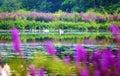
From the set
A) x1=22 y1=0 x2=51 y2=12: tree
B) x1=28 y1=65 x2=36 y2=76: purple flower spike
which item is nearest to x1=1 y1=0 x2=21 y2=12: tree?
x1=22 y1=0 x2=51 y2=12: tree

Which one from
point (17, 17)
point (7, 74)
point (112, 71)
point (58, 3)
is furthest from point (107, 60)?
point (17, 17)

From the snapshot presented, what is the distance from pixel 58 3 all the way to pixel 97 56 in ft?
12.1

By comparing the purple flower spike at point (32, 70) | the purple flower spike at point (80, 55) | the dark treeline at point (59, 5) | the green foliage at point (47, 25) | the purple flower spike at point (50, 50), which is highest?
the dark treeline at point (59, 5)

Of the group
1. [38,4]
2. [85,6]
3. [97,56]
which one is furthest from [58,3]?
[97,56]

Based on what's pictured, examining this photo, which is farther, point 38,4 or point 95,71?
point 38,4

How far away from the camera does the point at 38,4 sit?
4.80 m

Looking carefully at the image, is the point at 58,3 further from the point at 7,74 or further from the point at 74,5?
the point at 7,74

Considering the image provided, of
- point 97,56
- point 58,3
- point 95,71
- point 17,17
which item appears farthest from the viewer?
point 17,17

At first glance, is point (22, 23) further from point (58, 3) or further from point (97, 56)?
point (97, 56)

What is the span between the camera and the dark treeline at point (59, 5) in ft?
15.3

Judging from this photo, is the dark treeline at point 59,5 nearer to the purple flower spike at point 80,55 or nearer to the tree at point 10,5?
the tree at point 10,5

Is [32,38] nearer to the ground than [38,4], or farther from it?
nearer to the ground

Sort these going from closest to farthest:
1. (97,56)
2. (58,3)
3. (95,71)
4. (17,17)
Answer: (95,71) < (97,56) < (58,3) < (17,17)

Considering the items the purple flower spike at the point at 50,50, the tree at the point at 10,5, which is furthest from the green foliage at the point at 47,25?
the purple flower spike at the point at 50,50
